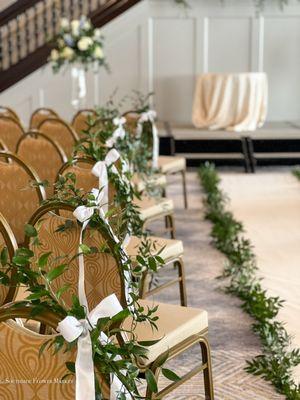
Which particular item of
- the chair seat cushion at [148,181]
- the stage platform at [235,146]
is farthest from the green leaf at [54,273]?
the stage platform at [235,146]

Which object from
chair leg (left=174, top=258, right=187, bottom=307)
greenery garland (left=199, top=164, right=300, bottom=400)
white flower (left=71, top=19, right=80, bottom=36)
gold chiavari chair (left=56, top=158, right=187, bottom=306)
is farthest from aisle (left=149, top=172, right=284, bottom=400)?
white flower (left=71, top=19, right=80, bottom=36)

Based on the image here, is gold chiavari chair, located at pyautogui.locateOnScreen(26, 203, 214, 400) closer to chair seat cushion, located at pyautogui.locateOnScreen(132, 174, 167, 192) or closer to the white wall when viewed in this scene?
chair seat cushion, located at pyautogui.locateOnScreen(132, 174, 167, 192)

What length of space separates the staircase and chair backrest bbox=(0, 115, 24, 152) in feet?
14.9

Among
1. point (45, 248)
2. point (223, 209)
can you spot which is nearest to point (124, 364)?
point (45, 248)

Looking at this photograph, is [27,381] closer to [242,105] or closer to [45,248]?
[45,248]

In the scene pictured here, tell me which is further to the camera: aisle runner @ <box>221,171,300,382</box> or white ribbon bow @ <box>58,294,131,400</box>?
aisle runner @ <box>221,171,300,382</box>

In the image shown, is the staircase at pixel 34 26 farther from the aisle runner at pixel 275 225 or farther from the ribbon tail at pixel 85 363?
the ribbon tail at pixel 85 363

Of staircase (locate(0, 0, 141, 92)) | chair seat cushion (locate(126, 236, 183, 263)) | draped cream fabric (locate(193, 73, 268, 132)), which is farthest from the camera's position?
staircase (locate(0, 0, 141, 92))

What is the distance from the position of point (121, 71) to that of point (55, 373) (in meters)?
10.4

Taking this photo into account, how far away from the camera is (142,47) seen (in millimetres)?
12055

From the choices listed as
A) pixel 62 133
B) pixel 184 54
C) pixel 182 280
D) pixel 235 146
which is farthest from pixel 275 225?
pixel 184 54

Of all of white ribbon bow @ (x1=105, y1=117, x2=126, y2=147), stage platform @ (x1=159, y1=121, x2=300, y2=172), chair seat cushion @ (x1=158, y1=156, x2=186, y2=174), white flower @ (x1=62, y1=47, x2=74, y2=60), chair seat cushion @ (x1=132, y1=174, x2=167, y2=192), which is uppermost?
white flower @ (x1=62, y1=47, x2=74, y2=60)

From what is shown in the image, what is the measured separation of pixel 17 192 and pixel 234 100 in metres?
7.10

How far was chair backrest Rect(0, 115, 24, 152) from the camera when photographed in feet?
23.0
